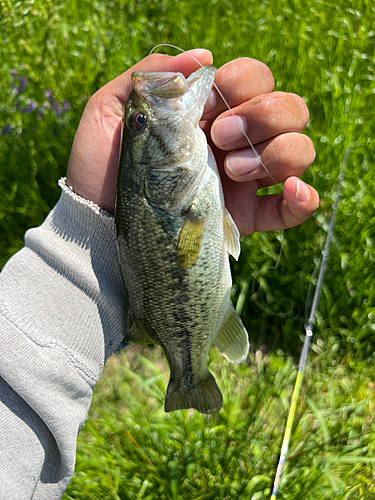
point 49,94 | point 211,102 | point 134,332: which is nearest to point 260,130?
point 211,102

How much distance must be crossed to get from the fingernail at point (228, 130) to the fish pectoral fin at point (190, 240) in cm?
38

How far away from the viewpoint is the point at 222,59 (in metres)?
3.25

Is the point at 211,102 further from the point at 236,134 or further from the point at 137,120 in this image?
the point at 137,120

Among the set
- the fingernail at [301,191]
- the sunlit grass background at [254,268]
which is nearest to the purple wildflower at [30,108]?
A: the sunlit grass background at [254,268]

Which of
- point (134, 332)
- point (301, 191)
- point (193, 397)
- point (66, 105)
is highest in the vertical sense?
point (66, 105)

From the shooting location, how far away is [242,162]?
1901 mm

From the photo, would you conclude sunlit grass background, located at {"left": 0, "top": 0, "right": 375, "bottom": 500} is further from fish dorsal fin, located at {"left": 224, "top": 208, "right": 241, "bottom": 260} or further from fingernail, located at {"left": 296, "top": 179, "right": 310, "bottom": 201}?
fish dorsal fin, located at {"left": 224, "top": 208, "right": 241, "bottom": 260}

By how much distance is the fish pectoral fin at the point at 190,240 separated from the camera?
66.2 inches

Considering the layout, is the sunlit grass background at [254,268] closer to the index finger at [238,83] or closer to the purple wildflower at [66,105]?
the purple wildflower at [66,105]

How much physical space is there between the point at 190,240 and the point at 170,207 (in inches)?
6.5

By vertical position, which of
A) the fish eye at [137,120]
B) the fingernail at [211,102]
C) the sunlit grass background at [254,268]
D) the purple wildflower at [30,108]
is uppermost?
the fish eye at [137,120]

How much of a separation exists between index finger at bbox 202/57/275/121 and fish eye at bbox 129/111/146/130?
15.3 inches

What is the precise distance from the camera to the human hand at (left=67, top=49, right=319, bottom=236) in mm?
1905

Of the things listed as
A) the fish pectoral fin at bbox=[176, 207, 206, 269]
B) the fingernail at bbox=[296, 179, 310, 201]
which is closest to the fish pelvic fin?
the fish pectoral fin at bbox=[176, 207, 206, 269]
